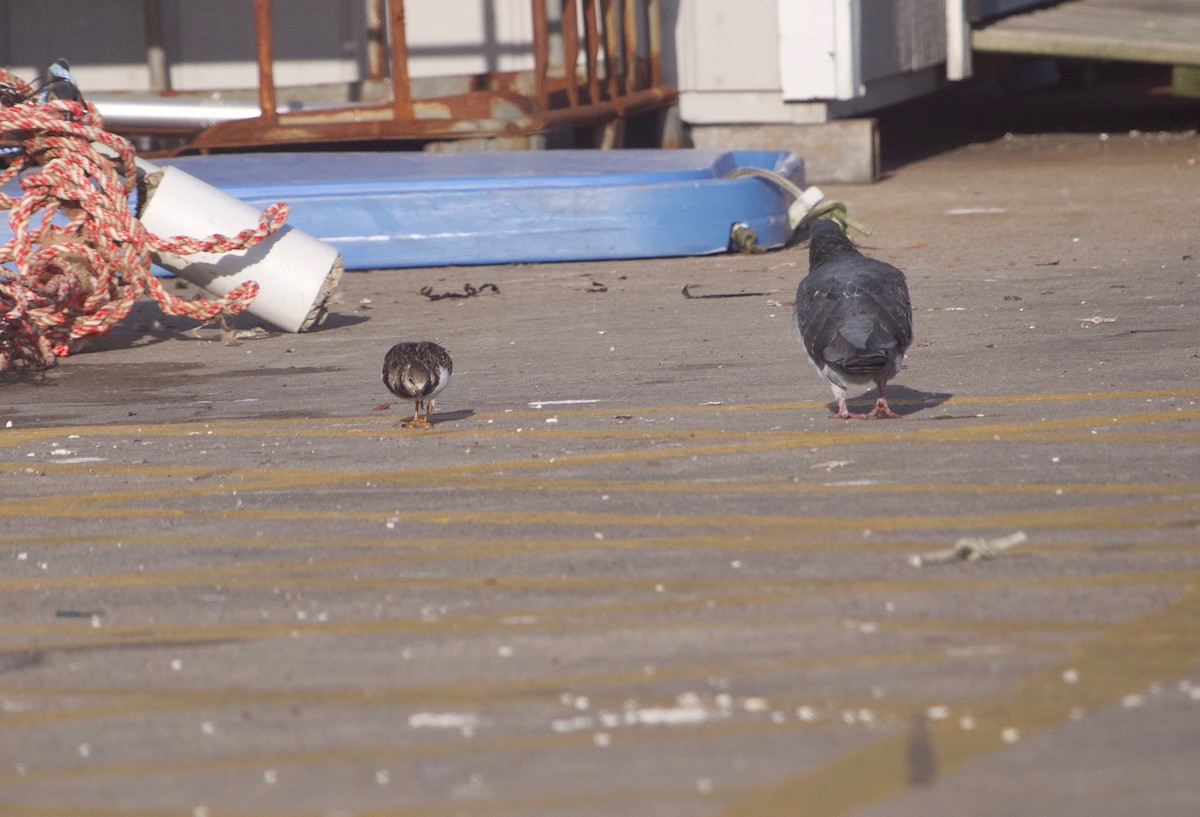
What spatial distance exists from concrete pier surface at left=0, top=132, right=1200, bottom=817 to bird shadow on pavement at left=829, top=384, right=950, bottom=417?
24 mm

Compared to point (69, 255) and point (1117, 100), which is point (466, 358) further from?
point (1117, 100)

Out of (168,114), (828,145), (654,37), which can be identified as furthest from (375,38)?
(828,145)

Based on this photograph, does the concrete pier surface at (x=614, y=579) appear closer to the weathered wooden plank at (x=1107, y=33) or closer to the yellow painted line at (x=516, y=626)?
the yellow painted line at (x=516, y=626)

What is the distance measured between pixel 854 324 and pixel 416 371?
5.42 ft

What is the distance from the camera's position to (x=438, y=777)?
10.4ft

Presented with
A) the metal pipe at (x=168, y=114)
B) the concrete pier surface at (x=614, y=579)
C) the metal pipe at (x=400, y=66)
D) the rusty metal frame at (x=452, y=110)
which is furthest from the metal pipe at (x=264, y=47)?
the concrete pier surface at (x=614, y=579)

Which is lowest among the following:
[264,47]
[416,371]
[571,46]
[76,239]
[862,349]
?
[416,371]

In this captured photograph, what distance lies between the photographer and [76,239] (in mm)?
8633

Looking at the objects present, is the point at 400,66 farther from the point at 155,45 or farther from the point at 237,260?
the point at 237,260

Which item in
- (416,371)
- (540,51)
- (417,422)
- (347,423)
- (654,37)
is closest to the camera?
(416,371)

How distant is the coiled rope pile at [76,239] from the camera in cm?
832

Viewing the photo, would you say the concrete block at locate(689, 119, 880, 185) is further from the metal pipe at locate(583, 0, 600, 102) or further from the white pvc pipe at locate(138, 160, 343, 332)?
the white pvc pipe at locate(138, 160, 343, 332)

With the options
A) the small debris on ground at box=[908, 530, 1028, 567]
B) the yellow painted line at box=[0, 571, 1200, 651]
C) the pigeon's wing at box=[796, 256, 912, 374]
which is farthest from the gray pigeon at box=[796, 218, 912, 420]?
the yellow painted line at box=[0, 571, 1200, 651]

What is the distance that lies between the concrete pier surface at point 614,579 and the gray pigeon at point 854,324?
0.25 m
